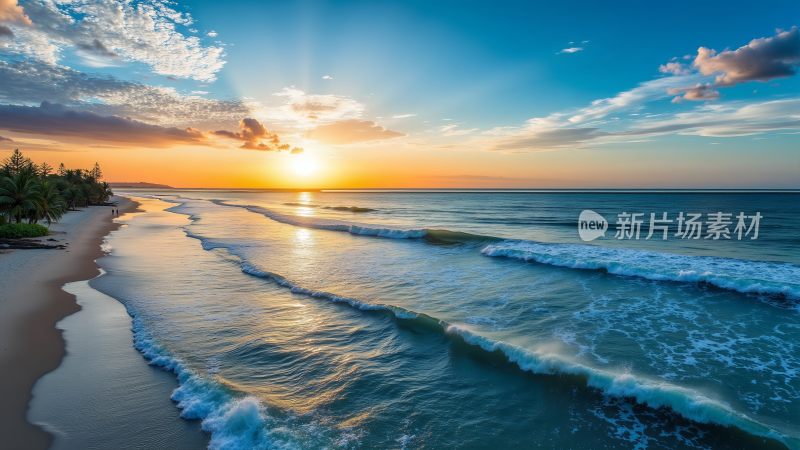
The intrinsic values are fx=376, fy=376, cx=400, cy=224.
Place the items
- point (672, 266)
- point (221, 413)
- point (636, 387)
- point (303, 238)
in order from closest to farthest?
point (221, 413) < point (636, 387) < point (672, 266) < point (303, 238)

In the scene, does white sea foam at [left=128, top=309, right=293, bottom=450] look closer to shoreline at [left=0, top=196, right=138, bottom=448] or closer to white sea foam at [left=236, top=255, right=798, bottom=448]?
shoreline at [left=0, top=196, right=138, bottom=448]

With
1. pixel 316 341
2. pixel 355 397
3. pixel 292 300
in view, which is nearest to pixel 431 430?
pixel 355 397

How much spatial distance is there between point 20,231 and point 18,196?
673 cm

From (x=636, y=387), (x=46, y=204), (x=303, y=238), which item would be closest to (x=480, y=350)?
(x=636, y=387)

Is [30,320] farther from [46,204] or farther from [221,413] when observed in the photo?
[46,204]

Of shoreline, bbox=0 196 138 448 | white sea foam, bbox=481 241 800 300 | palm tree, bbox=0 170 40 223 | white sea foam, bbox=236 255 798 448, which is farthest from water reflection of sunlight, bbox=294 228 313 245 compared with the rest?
palm tree, bbox=0 170 40 223

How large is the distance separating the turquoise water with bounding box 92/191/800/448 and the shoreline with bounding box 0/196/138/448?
6.64 ft

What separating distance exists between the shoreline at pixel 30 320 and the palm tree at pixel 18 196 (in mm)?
14361

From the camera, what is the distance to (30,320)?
1325cm

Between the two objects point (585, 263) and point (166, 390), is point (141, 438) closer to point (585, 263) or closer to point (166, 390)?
point (166, 390)

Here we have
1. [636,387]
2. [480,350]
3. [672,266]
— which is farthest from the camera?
[672,266]

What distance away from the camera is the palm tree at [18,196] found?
115 ft

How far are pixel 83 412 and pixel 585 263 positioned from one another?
23.4 m

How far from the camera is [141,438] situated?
289 inches
